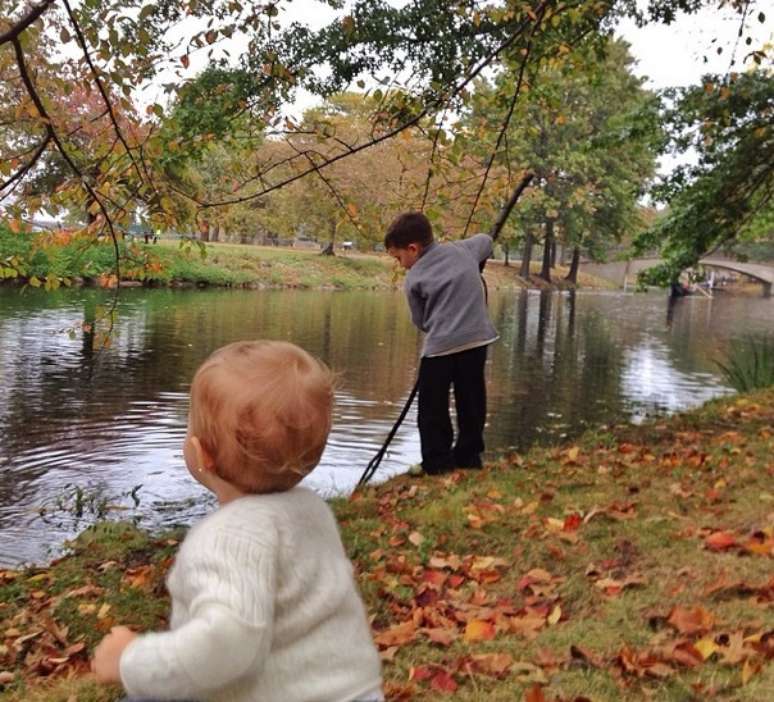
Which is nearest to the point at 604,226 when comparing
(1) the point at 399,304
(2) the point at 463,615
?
(1) the point at 399,304

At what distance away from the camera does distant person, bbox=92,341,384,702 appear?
1.62 metres

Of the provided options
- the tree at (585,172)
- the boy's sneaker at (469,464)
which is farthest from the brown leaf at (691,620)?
the tree at (585,172)

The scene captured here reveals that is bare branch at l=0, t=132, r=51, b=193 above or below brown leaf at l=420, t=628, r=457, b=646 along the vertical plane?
above

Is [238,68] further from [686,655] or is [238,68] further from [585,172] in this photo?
[585,172]

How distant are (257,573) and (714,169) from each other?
9369 millimetres

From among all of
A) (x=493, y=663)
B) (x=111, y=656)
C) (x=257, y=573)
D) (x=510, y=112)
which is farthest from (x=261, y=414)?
(x=510, y=112)

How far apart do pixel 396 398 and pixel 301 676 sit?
36.7 ft

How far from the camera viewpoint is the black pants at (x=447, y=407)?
6621 millimetres

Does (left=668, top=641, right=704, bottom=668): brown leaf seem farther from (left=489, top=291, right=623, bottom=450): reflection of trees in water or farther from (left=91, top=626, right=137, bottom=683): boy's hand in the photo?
(left=489, top=291, right=623, bottom=450): reflection of trees in water

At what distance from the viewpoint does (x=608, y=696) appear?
2.86 m

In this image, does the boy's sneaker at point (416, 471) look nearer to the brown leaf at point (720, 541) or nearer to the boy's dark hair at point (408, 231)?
the boy's dark hair at point (408, 231)

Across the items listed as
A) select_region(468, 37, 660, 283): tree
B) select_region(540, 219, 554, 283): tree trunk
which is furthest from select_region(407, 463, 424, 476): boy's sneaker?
select_region(540, 219, 554, 283): tree trunk

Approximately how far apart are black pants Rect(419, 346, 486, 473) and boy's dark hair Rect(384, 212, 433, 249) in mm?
932

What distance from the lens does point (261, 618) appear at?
5.32ft
